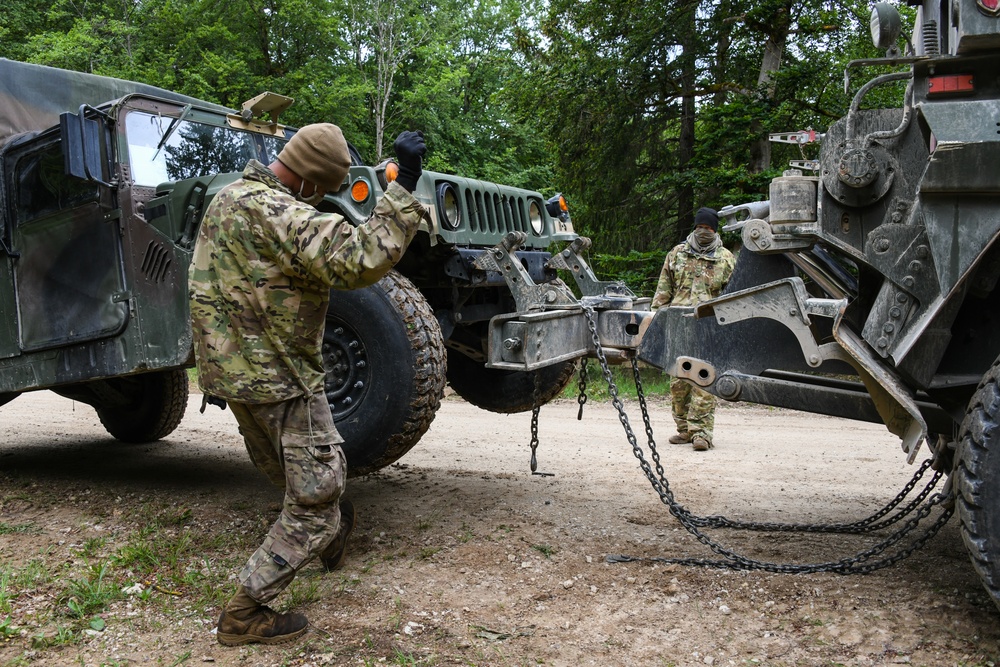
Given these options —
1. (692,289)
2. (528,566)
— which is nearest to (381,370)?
(528,566)

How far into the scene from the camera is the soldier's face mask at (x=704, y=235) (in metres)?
7.39

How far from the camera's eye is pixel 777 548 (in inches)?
161

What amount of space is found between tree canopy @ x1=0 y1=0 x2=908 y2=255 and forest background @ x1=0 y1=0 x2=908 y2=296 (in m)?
0.03

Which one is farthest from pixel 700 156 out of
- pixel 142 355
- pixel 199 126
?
pixel 142 355

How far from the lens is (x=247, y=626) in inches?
124

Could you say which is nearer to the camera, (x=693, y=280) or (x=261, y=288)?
(x=261, y=288)

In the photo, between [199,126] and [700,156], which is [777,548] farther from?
[700,156]

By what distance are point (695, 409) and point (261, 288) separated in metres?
4.63

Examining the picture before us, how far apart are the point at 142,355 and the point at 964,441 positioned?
12.8 ft

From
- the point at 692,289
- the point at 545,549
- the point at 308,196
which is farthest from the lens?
the point at 692,289

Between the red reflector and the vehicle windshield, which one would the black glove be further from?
the vehicle windshield

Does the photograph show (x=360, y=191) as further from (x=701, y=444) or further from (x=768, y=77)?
(x=768, y=77)

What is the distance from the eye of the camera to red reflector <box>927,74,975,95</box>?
10.1 ft

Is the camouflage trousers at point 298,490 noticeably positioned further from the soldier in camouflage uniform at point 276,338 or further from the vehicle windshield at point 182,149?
the vehicle windshield at point 182,149
